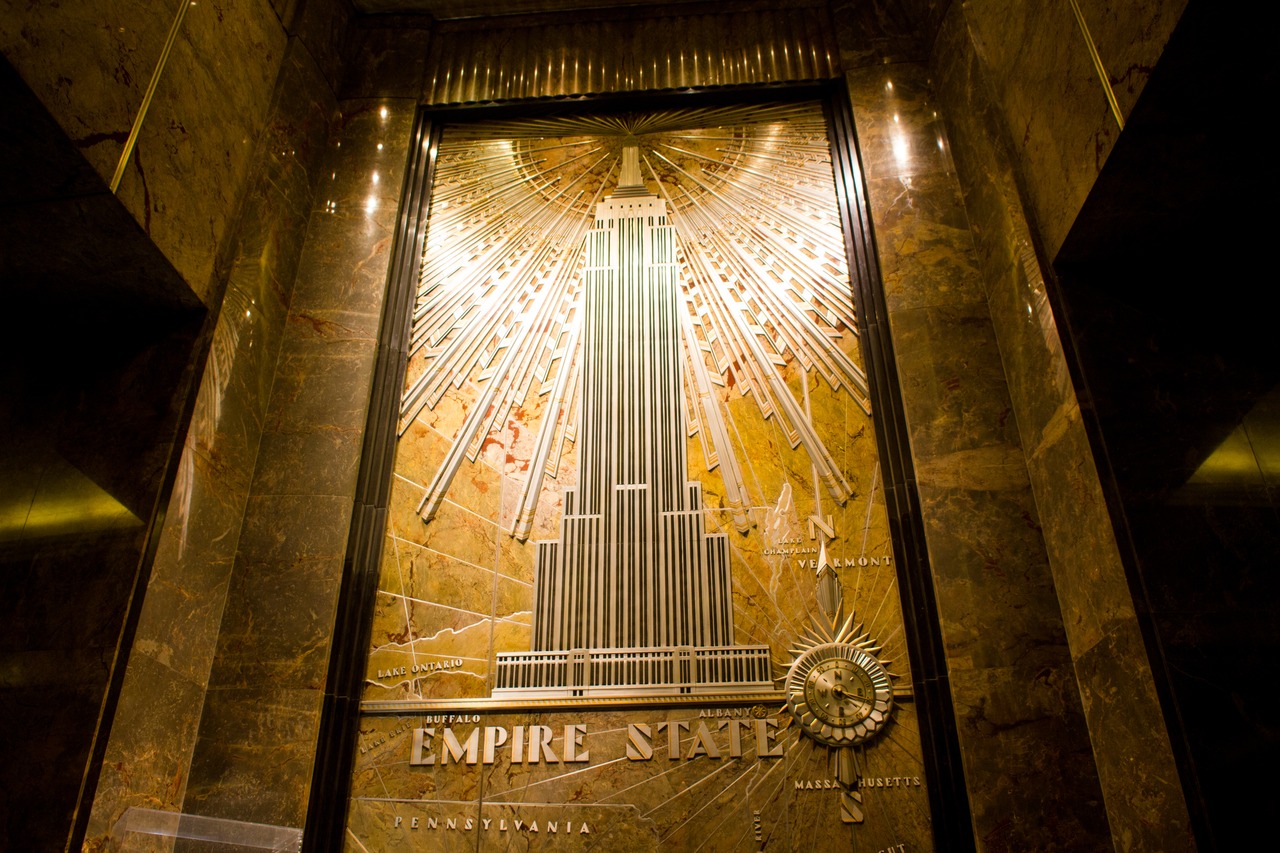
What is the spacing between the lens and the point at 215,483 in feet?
12.1

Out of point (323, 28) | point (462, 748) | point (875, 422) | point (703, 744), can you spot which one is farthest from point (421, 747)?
point (323, 28)

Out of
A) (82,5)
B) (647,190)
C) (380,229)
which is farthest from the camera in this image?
(647,190)

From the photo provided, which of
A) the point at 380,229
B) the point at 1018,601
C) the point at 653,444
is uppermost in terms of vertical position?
the point at 380,229

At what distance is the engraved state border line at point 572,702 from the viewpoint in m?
3.47

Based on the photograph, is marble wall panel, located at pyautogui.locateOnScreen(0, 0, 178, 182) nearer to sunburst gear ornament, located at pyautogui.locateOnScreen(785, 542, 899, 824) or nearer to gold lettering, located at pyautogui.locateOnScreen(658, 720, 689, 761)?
gold lettering, located at pyautogui.locateOnScreen(658, 720, 689, 761)

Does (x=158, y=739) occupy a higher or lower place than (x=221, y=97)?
lower

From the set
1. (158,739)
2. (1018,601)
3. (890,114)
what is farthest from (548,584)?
(890,114)

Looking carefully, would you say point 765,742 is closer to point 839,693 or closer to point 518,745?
point 839,693

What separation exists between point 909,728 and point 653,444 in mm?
1567

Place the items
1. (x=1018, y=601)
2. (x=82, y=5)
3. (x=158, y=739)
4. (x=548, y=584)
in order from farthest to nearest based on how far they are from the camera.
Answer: (x=548, y=584)
(x=1018, y=601)
(x=158, y=739)
(x=82, y=5)

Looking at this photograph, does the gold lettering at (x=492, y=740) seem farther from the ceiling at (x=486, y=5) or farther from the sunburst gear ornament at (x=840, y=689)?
the ceiling at (x=486, y=5)

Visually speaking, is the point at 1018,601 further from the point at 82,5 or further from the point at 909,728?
the point at 82,5

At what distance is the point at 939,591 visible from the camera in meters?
3.50

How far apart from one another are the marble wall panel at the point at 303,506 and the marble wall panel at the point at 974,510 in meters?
2.43
